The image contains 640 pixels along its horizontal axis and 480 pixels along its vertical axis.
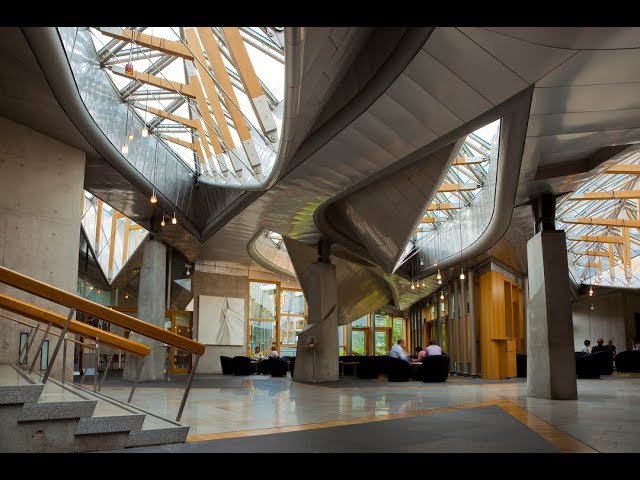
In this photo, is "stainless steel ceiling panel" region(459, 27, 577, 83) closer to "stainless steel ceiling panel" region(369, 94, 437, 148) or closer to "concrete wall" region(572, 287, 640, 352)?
"stainless steel ceiling panel" region(369, 94, 437, 148)

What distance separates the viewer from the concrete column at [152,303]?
19.7 metres

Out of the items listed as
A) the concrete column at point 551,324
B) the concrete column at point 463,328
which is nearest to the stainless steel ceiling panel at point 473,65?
the concrete column at point 551,324

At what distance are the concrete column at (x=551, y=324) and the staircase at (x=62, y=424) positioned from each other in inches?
352

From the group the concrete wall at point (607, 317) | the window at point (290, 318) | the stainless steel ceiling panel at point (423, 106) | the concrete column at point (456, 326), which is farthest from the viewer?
the concrete wall at point (607, 317)

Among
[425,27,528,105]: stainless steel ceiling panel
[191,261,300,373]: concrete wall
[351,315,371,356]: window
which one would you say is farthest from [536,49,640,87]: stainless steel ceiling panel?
[351,315,371,356]: window

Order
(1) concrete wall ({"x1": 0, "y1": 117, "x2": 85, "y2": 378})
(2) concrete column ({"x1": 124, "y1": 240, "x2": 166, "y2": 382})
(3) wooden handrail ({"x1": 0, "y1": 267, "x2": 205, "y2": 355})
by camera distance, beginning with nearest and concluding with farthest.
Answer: (3) wooden handrail ({"x1": 0, "y1": 267, "x2": 205, "y2": 355})
(1) concrete wall ({"x1": 0, "y1": 117, "x2": 85, "y2": 378})
(2) concrete column ({"x1": 124, "y1": 240, "x2": 166, "y2": 382})

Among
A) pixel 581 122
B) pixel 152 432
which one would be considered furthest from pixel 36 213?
pixel 581 122

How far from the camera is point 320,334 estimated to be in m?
20.0

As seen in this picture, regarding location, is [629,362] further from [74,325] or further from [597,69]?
[74,325]

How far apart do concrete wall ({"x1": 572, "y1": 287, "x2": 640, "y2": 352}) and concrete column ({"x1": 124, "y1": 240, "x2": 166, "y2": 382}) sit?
79.2 ft

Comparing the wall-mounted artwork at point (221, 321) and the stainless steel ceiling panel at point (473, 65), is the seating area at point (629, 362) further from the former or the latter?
the stainless steel ceiling panel at point (473, 65)

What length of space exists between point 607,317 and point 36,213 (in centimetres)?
3375

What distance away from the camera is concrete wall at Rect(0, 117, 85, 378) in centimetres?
1128

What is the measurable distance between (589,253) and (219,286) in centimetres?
1702
